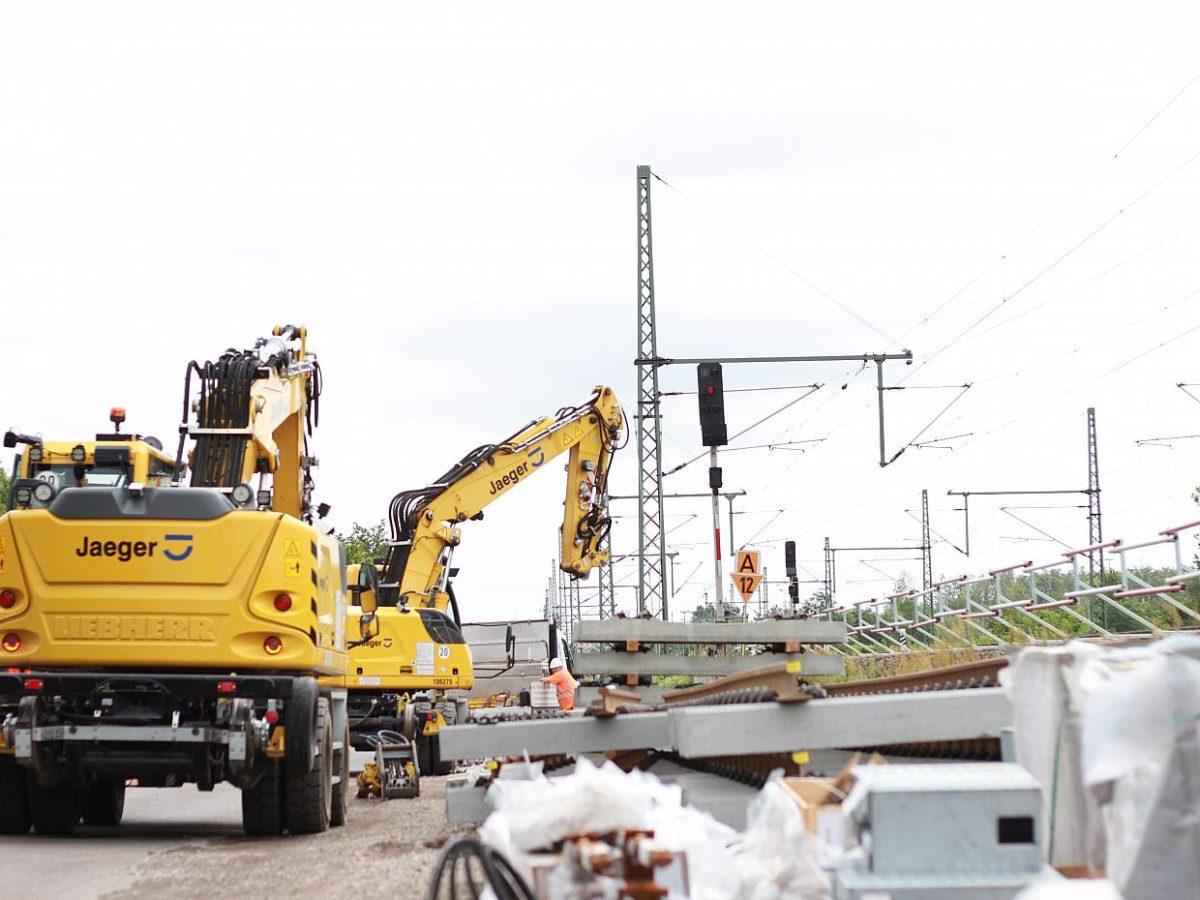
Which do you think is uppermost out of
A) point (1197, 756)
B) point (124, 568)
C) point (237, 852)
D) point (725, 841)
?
point (124, 568)

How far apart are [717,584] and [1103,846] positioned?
64.3 ft

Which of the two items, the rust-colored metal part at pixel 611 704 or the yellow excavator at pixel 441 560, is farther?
the yellow excavator at pixel 441 560

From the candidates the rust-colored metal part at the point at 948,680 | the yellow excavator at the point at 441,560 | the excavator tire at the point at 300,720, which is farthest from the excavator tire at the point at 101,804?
the yellow excavator at the point at 441,560

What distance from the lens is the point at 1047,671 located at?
5.80 m

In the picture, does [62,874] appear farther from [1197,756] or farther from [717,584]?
[717,584]

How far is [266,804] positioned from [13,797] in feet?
7.30

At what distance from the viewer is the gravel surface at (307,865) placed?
1034cm

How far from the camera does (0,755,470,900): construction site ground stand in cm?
1054

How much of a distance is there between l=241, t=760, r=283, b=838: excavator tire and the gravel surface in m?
0.18

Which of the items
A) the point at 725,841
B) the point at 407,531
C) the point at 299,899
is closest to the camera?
the point at 725,841

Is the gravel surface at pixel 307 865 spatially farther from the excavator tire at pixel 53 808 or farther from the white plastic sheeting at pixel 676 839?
the white plastic sheeting at pixel 676 839

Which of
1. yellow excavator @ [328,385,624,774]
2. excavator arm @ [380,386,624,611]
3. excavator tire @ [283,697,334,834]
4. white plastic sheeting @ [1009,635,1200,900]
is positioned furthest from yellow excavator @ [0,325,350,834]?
excavator arm @ [380,386,624,611]

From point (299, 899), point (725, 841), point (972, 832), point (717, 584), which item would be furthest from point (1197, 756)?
point (717, 584)

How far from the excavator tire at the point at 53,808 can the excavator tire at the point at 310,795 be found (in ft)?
6.49
